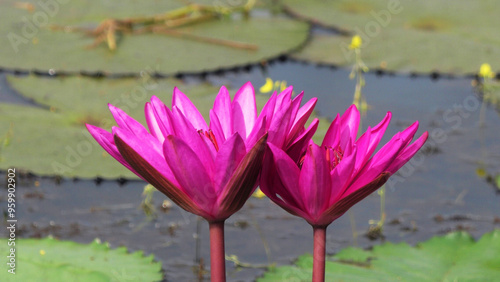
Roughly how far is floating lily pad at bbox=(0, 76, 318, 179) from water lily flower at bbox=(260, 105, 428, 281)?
1.49 metres

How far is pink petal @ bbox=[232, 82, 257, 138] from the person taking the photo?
84 cm

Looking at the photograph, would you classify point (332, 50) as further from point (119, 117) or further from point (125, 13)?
point (119, 117)

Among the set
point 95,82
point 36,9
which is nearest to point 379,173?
point 95,82

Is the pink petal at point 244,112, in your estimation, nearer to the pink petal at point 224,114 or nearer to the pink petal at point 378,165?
the pink petal at point 224,114

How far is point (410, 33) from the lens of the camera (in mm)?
3578

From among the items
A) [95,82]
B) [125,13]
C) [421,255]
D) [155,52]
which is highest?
[125,13]

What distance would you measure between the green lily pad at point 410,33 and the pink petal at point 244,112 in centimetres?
235

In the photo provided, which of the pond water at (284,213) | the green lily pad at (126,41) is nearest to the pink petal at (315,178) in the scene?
the pond water at (284,213)

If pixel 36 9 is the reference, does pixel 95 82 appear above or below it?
below

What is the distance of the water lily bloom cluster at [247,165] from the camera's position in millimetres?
701

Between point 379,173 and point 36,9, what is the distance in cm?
359

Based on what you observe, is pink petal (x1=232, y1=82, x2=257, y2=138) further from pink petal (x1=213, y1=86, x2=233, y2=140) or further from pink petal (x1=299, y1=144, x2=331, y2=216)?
pink petal (x1=299, y1=144, x2=331, y2=216)

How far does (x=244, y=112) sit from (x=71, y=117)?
187cm

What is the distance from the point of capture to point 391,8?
391 cm
